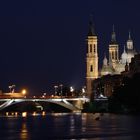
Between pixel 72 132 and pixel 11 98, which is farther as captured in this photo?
pixel 11 98

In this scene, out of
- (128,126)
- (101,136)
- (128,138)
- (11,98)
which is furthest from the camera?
(11,98)

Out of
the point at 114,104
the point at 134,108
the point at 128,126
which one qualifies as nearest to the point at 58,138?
the point at 128,126

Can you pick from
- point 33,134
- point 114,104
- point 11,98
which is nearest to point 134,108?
point 114,104

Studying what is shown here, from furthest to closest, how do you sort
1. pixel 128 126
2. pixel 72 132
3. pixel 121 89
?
pixel 121 89, pixel 128 126, pixel 72 132

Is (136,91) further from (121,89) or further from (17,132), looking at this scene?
(17,132)

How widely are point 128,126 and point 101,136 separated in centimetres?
1562

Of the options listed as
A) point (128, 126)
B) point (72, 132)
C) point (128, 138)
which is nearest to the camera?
point (128, 138)

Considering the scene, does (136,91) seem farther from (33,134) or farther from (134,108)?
(33,134)

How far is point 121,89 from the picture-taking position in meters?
167

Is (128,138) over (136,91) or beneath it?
beneath

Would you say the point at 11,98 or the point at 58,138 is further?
the point at 11,98

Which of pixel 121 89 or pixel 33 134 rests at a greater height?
pixel 121 89

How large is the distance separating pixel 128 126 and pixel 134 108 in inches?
2019

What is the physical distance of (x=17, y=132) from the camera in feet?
325
